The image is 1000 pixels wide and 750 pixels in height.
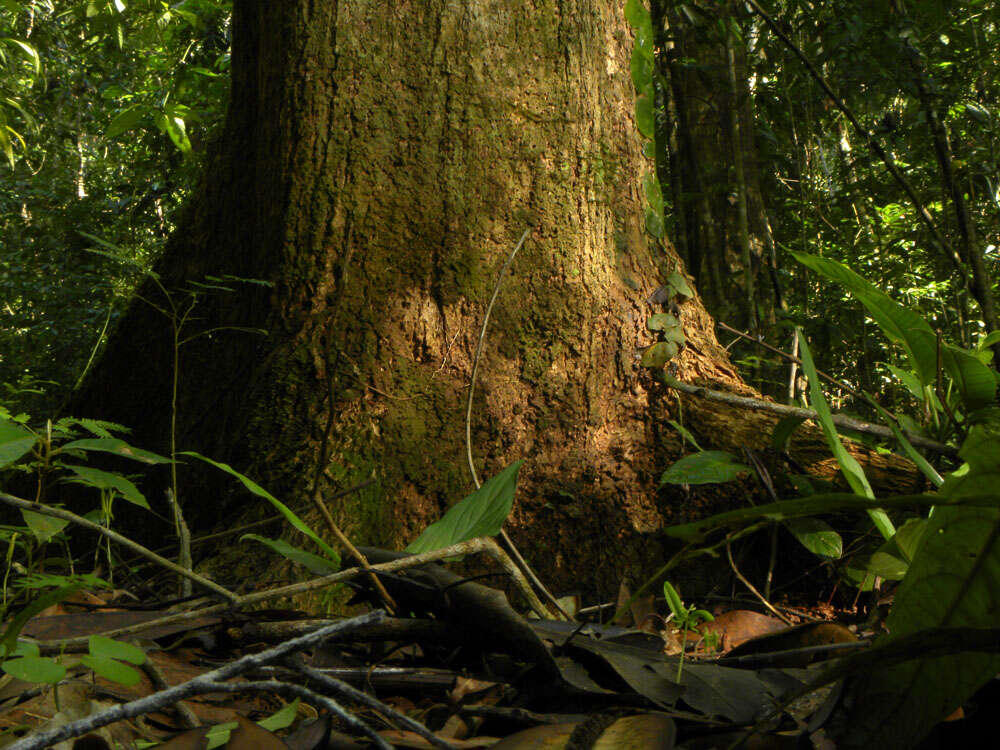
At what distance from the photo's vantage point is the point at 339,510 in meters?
1.65

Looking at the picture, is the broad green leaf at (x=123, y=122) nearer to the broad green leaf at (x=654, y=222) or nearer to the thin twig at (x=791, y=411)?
the broad green leaf at (x=654, y=222)

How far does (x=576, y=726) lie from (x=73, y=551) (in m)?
1.86

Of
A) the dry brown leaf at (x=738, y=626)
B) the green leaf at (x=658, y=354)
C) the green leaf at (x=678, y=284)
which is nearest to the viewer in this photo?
the dry brown leaf at (x=738, y=626)

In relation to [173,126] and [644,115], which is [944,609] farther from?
[173,126]

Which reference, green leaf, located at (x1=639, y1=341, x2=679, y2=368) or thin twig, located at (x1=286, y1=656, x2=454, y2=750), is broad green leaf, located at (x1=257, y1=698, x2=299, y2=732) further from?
green leaf, located at (x1=639, y1=341, x2=679, y2=368)

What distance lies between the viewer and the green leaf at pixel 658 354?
2004 mm

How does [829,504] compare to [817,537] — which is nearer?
[829,504]

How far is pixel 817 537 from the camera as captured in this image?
168 cm

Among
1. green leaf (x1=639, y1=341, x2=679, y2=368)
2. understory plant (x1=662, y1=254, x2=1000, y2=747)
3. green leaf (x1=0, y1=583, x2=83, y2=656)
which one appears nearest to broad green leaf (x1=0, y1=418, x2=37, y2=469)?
green leaf (x1=0, y1=583, x2=83, y2=656)

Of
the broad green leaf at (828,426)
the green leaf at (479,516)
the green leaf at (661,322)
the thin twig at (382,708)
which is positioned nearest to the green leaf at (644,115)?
the green leaf at (661,322)

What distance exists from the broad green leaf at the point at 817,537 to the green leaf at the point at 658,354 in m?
0.52

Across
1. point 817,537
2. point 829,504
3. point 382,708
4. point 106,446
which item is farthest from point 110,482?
point 817,537

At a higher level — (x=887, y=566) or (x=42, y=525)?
(x=42, y=525)

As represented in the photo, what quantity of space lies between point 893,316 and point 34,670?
4.30 feet
